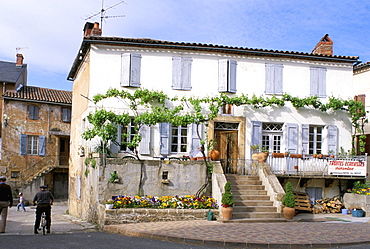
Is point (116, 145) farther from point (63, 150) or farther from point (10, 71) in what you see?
point (10, 71)

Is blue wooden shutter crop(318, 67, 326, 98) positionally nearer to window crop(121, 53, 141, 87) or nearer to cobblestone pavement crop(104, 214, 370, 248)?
cobblestone pavement crop(104, 214, 370, 248)

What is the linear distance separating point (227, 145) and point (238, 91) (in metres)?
2.41

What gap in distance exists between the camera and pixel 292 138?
18172 millimetres

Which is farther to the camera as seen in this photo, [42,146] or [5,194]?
[42,146]

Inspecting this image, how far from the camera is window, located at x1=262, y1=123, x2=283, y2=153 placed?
59.9 ft

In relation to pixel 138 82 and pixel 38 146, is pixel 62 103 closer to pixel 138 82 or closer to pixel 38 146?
pixel 38 146

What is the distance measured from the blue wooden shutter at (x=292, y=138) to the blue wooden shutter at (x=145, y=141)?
6.13 metres

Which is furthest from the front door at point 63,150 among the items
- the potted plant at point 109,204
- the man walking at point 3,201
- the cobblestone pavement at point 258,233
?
the cobblestone pavement at point 258,233

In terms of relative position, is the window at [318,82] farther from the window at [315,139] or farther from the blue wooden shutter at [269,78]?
the blue wooden shutter at [269,78]

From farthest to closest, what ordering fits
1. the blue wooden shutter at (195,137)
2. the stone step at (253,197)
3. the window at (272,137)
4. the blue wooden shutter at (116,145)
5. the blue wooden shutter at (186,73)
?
the window at (272,137) < the blue wooden shutter at (186,73) < the blue wooden shutter at (195,137) < the blue wooden shutter at (116,145) < the stone step at (253,197)

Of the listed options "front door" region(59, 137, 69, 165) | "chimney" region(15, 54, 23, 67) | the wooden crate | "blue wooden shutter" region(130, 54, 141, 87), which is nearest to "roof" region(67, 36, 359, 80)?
"blue wooden shutter" region(130, 54, 141, 87)

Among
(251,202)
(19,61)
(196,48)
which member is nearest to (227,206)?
(251,202)

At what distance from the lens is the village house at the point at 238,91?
1694 centimetres

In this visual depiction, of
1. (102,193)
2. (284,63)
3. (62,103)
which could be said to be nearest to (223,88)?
(284,63)
